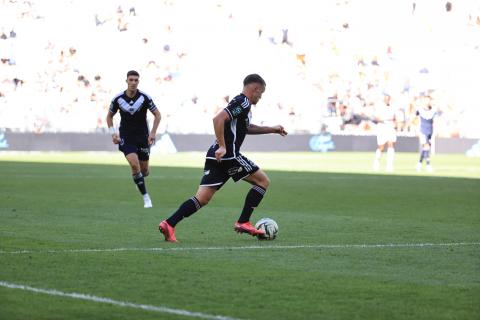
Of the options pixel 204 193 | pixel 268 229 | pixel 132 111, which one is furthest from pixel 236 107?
pixel 132 111

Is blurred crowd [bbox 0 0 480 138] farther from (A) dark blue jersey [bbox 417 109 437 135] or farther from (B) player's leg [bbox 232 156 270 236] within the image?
(B) player's leg [bbox 232 156 270 236]

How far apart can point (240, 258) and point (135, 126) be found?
7481 mm

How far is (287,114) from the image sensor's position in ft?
166

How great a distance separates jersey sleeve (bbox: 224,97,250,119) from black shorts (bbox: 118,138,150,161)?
5.88m

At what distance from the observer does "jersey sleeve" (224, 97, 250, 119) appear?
11.3 metres

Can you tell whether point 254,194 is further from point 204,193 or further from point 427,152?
point 427,152

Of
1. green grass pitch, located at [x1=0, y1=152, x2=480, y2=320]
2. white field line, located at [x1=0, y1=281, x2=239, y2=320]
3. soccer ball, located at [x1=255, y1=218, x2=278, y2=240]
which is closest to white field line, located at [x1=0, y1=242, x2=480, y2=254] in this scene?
green grass pitch, located at [x1=0, y1=152, x2=480, y2=320]

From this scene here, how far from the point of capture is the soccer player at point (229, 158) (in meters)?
11.3

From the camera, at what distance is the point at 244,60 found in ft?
168

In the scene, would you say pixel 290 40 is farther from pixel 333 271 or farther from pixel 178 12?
pixel 333 271

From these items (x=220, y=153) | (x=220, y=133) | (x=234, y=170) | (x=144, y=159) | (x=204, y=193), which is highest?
(x=220, y=133)

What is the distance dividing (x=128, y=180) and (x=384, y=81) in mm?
30504

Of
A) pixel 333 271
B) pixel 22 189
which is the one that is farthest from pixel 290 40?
pixel 333 271

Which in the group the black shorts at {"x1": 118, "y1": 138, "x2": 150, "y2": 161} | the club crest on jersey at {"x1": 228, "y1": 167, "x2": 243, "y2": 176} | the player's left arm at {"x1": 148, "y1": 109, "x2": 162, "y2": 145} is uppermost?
the club crest on jersey at {"x1": 228, "y1": 167, "x2": 243, "y2": 176}
